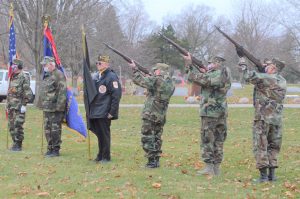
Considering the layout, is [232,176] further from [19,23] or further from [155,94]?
[19,23]

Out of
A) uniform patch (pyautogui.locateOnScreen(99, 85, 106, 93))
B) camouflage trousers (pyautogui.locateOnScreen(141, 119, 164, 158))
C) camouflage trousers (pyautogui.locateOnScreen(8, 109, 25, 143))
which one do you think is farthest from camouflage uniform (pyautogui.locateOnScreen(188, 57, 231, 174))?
camouflage trousers (pyautogui.locateOnScreen(8, 109, 25, 143))

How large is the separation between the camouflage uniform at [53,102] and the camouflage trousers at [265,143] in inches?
171

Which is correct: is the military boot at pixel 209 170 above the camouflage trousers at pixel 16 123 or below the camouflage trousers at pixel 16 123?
below

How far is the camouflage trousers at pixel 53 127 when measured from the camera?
10820mm

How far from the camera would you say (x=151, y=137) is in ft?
30.7

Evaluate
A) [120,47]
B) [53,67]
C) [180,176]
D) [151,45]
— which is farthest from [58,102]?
[151,45]

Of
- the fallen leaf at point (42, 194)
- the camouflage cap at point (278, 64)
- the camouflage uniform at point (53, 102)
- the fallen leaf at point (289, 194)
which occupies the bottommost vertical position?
the fallen leaf at point (42, 194)

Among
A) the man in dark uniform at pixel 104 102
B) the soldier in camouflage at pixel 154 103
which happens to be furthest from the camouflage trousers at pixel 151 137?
the man in dark uniform at pixel 104 102

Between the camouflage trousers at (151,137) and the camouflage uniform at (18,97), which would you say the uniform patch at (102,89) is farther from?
the camouflage uniform at (18,97)

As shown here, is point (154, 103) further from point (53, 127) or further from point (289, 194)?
point (289, 194)

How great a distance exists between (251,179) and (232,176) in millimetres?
373

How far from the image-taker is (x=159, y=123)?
9.34 m

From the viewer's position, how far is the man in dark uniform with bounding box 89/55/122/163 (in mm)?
9797

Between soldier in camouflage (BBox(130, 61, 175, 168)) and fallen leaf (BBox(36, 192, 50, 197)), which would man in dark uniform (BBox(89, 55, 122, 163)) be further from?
fallen leaf (BBox(36, 192, 50, 197))
